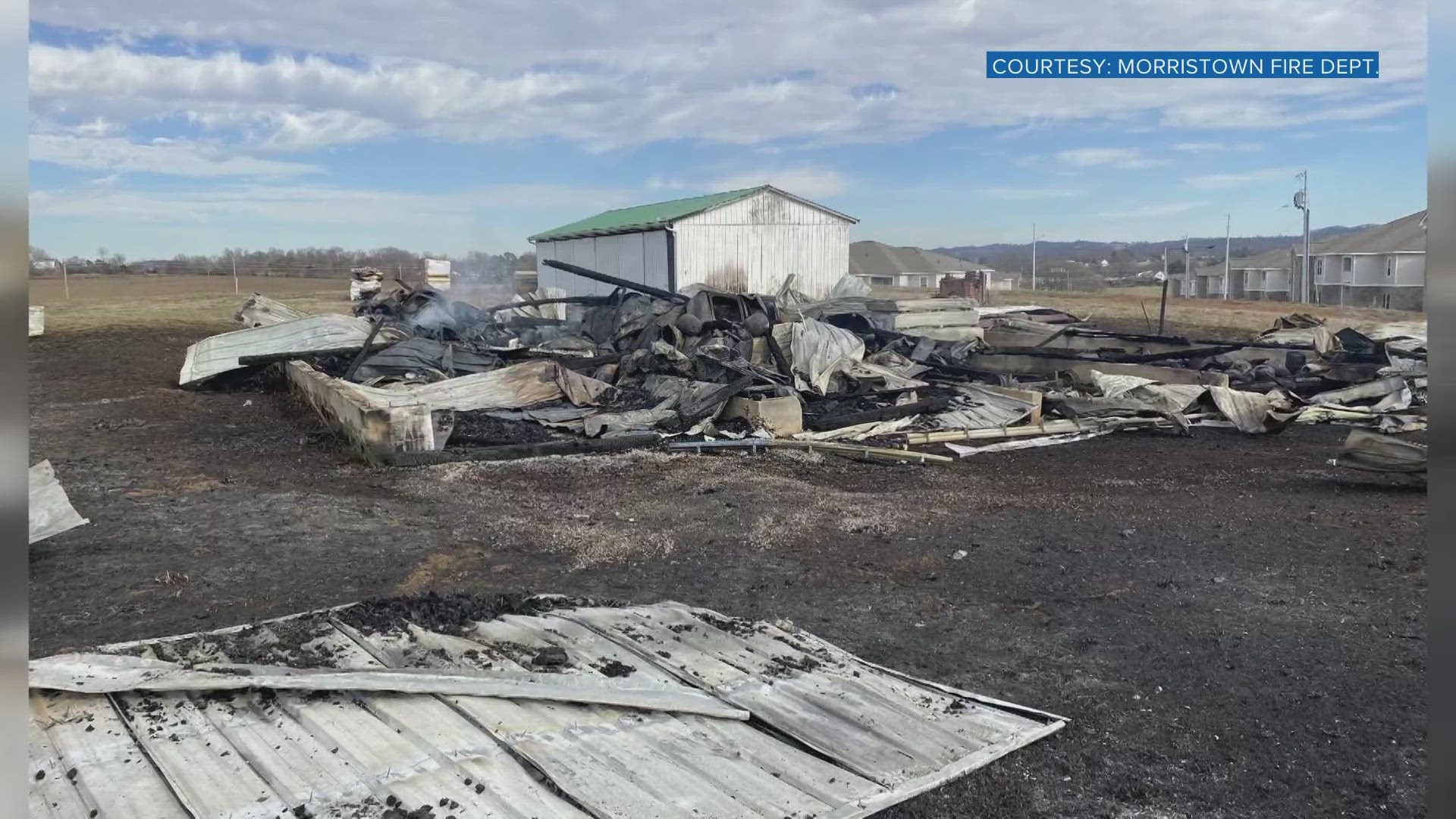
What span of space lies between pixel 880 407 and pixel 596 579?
664 centimetres

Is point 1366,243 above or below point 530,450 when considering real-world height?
above

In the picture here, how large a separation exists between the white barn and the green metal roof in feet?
A: 0.21

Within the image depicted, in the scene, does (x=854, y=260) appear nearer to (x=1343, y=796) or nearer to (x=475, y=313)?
(x=475, y=313)

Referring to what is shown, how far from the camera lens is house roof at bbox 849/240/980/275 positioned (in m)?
81.7

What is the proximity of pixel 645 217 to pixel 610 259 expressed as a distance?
1778 millimetres

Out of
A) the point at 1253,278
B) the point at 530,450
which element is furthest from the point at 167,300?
the point at 1253,278

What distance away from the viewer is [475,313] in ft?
60.2

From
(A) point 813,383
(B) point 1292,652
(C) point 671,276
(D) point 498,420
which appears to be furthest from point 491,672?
(C) point 671,276

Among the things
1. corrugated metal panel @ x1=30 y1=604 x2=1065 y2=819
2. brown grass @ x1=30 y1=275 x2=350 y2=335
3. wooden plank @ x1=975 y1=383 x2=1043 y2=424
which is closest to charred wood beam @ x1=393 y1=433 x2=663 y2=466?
wooden plank @ x1=975 y1=383 x2=1043 y2=424

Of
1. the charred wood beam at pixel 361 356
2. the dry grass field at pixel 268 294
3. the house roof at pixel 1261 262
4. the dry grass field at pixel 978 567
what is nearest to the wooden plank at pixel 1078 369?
the dry grass field at pixel 978 567

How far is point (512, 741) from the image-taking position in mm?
3287

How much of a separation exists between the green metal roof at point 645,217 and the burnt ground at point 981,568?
18.2 m

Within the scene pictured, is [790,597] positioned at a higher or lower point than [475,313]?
lower

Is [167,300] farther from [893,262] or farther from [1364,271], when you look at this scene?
[893,262]
